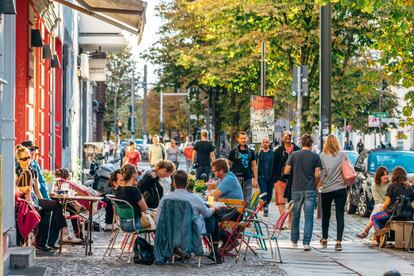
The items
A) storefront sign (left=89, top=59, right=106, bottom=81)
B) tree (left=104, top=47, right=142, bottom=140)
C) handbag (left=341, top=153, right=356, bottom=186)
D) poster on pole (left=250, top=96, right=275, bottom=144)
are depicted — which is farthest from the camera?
tree (left=104, top=47, right=142, bottom=140)

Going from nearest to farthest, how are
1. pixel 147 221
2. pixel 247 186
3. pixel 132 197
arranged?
pixel 147 221
pixel 132 197
pixel 247 186

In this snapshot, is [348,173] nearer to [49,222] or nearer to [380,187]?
[380,187]

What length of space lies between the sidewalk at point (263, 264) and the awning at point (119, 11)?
10.5ft

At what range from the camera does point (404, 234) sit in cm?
Answer: 1791

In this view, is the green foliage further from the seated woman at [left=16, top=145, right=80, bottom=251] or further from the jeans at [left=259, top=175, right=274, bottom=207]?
the seated woman at [left=16, top=145, right=80, bottom=251]

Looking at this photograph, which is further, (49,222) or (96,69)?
(96,69)

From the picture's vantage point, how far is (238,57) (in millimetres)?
44969

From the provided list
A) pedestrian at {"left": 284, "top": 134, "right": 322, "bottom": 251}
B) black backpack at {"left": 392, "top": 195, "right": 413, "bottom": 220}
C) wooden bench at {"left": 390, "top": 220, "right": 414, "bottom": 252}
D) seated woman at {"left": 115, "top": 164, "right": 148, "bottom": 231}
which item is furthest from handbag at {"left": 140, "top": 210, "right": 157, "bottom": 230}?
black backpack at {"left": 392, "top": 195, "right": 413, "bottom": 220}

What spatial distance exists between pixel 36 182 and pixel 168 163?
77.1 inches

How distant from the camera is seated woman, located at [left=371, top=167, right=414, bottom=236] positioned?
18.2 metres

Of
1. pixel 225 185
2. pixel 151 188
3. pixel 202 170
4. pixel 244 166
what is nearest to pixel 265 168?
pixel 244 166

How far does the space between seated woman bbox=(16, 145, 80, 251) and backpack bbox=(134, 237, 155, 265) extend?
148 centimetres

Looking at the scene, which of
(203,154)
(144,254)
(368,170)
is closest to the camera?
(144,254)

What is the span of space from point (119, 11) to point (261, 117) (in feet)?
46.8
